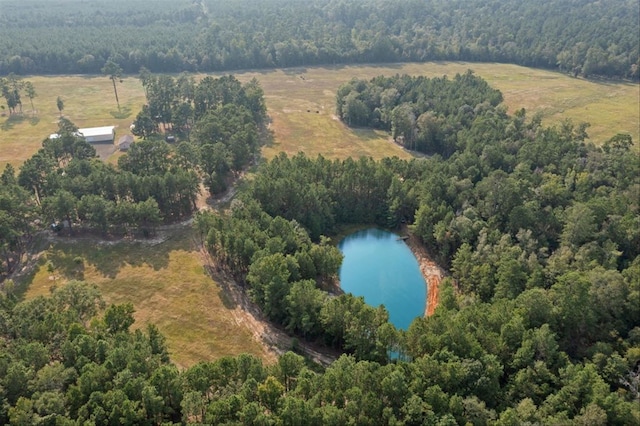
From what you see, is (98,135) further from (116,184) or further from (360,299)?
(360,299)

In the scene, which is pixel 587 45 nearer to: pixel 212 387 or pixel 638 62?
pixel 638 62

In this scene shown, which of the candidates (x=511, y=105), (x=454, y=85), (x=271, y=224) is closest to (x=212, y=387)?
(x=271, y=224)

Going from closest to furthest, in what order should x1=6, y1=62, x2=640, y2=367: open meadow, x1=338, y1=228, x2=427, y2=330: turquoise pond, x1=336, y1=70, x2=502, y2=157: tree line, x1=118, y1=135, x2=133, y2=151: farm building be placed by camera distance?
1. x1=6, y1=62, x2=640, y2=367: open meadow
2. x1=338, y1=228, x2=427, y2=330: turquoise pond
3. x1=118, y1=135, x2=133, y2=151: farm building
4. x1=336, y1=70, x2=502, y2=157: tree line

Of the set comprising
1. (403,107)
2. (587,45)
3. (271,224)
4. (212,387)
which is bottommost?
(212,387)

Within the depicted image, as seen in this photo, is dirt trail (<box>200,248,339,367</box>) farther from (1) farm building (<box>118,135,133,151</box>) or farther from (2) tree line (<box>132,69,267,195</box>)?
(1) farm building (<box>118,135,133,151</box>)

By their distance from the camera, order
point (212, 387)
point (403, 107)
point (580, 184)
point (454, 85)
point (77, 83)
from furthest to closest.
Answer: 1. point (77, 83)
2. point (454, 85)
3. point (403, 107)
4. point (580, 184)
5. point (212, 387)

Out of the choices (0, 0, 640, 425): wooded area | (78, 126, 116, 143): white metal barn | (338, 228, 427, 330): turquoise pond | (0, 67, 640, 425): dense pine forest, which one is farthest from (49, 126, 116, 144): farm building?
(338, 228, 427, 330): turquoise pond

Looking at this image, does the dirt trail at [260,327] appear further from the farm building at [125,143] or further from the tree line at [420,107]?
the tree line at [420,107]

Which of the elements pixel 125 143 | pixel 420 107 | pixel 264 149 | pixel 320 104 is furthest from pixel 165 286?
pixel 320 104
